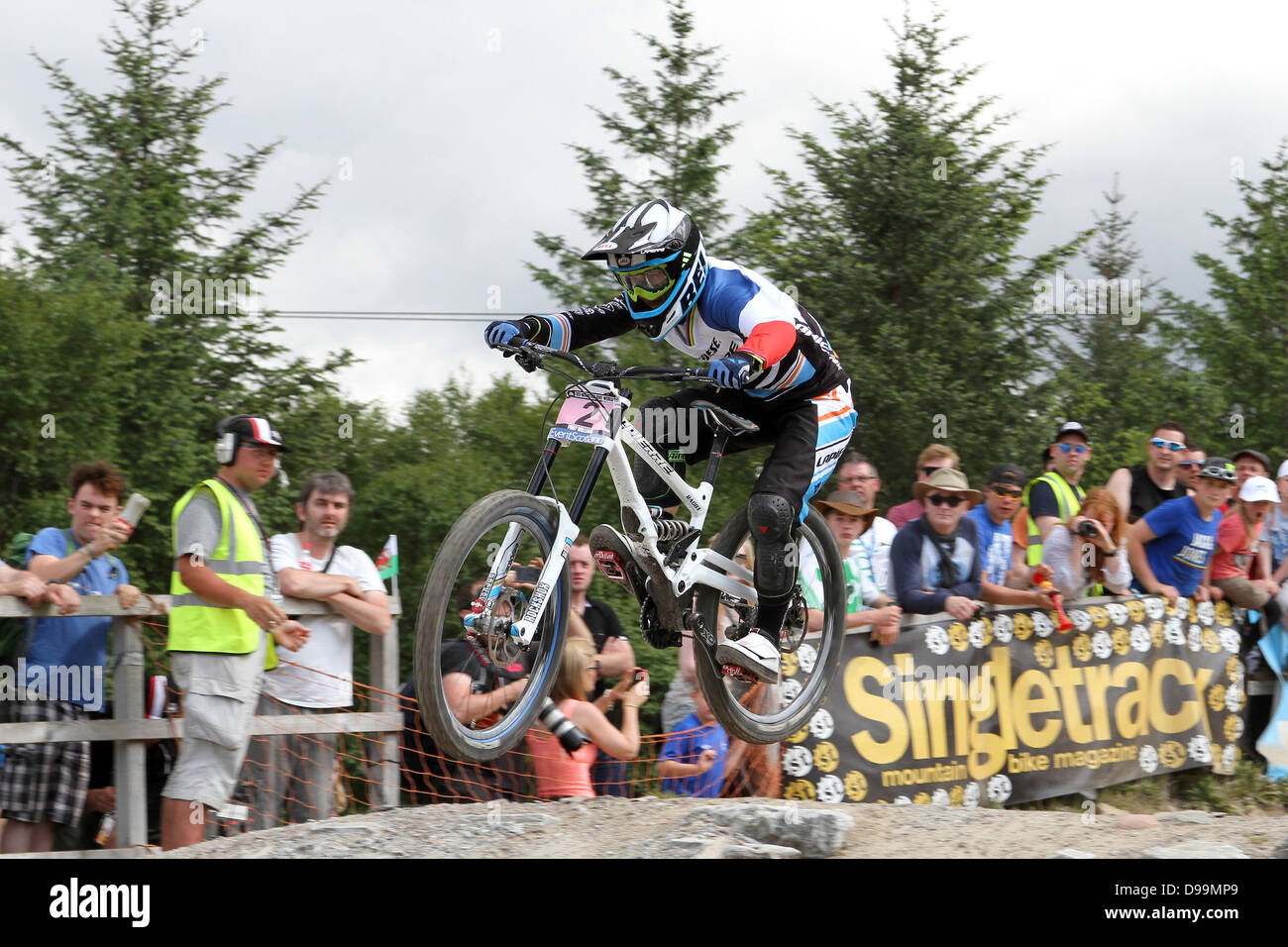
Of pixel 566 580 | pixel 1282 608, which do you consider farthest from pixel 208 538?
pixel 1282 608

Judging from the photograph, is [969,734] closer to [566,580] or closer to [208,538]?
[566,580]

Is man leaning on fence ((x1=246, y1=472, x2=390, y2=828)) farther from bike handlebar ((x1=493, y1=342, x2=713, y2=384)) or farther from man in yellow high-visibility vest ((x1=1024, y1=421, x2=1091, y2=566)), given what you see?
man in yellow high-visibility vest ((x1=1024, y1=421, x2=1091, y2=566))

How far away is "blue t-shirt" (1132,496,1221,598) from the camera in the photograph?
8992 mm

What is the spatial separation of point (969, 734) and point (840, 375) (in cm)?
298

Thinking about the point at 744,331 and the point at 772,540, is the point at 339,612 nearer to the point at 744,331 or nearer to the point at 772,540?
the point at 772,540

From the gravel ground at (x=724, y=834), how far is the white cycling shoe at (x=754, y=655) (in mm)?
601

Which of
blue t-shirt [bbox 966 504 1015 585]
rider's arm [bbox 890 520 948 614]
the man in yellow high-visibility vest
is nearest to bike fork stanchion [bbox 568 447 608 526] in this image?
rider's arm [bbox 890 520 948 614]

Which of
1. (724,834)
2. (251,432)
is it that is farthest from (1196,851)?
(251,432)

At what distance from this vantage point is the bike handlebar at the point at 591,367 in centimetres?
494

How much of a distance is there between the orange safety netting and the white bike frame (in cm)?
119

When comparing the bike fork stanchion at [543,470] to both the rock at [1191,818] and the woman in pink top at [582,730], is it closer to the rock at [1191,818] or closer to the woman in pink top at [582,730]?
the woman in pink top at [582,730]

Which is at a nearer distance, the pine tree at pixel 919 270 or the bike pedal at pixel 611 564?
the bike pedal at pixel 611 564

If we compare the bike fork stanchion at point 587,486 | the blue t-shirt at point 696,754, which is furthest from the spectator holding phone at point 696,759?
the bike fork stanchion at point 587,486

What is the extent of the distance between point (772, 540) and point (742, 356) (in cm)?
95
